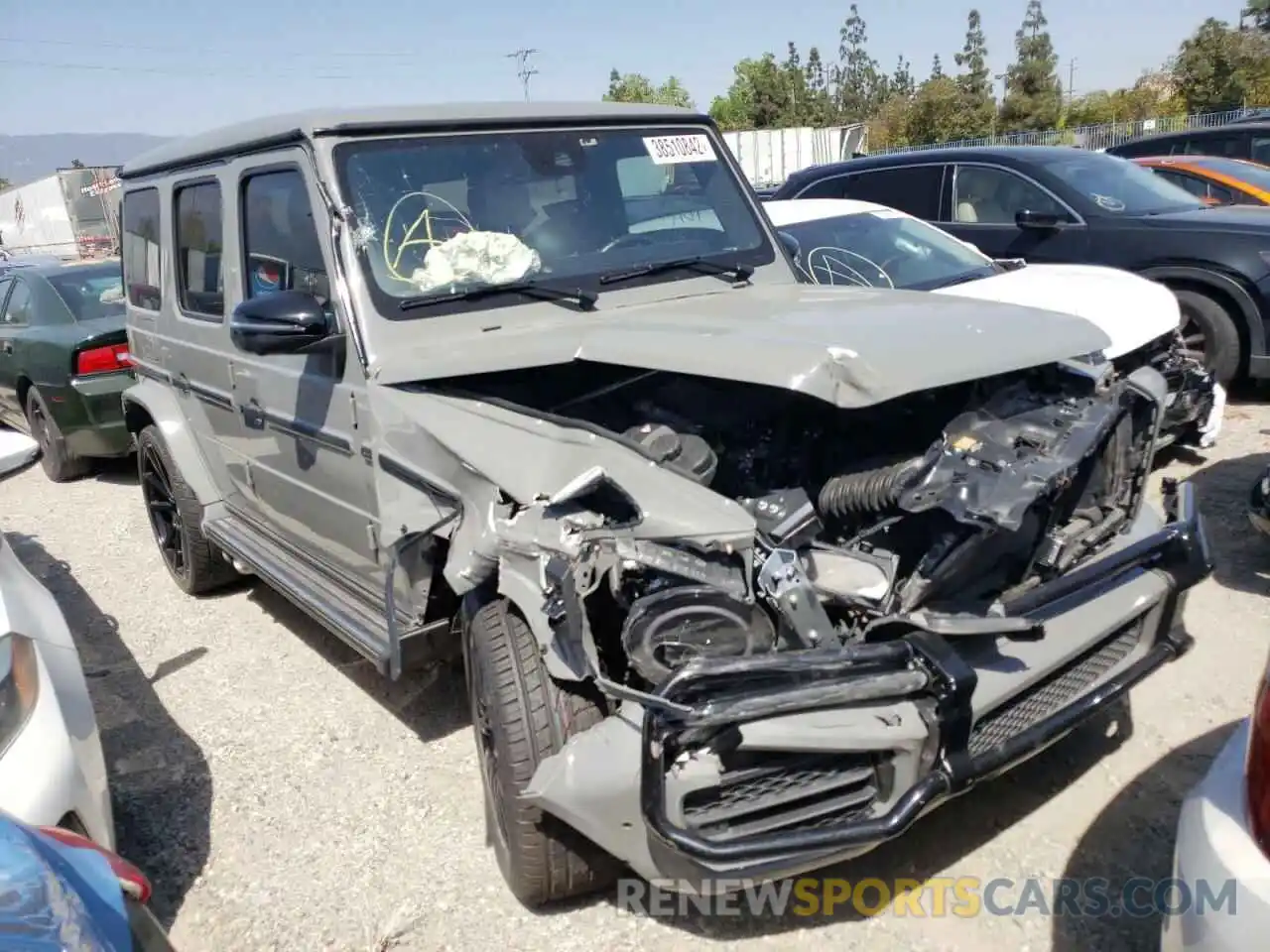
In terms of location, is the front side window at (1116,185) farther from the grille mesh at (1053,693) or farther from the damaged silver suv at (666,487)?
the grille mesh at (1053,693)

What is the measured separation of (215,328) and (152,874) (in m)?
2.23

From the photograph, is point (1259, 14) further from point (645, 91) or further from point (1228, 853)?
point (1228, 853)

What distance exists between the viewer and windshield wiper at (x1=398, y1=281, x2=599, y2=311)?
3223mm

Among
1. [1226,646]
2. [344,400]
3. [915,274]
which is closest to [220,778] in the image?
[344,400]

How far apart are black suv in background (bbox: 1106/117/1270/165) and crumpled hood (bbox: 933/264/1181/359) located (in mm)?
5942

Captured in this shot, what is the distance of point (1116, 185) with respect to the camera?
7223 mm

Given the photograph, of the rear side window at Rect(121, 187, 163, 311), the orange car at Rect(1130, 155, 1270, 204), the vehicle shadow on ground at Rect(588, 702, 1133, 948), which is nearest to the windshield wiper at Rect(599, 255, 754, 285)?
the vehicle shadow on ground at Rect(588, 702, 1133, 948)

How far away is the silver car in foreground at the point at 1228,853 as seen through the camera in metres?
1.60

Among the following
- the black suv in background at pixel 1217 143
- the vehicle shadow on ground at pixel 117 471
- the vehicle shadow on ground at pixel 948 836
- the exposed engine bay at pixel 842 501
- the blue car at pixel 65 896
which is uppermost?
the black suv in background at pixel 1217 143

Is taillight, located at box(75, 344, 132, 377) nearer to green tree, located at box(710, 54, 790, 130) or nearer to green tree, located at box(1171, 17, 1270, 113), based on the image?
green tree, located at box(1171, 17, 1270, 113)

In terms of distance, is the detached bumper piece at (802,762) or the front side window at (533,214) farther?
the front side window at (533,214)

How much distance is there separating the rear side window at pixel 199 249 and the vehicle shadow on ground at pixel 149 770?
1.61m

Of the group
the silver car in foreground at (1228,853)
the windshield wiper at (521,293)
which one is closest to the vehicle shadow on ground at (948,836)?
the silver car in foreground at (1228,853)

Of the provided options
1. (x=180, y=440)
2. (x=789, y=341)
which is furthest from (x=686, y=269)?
(x=180, y=440)
